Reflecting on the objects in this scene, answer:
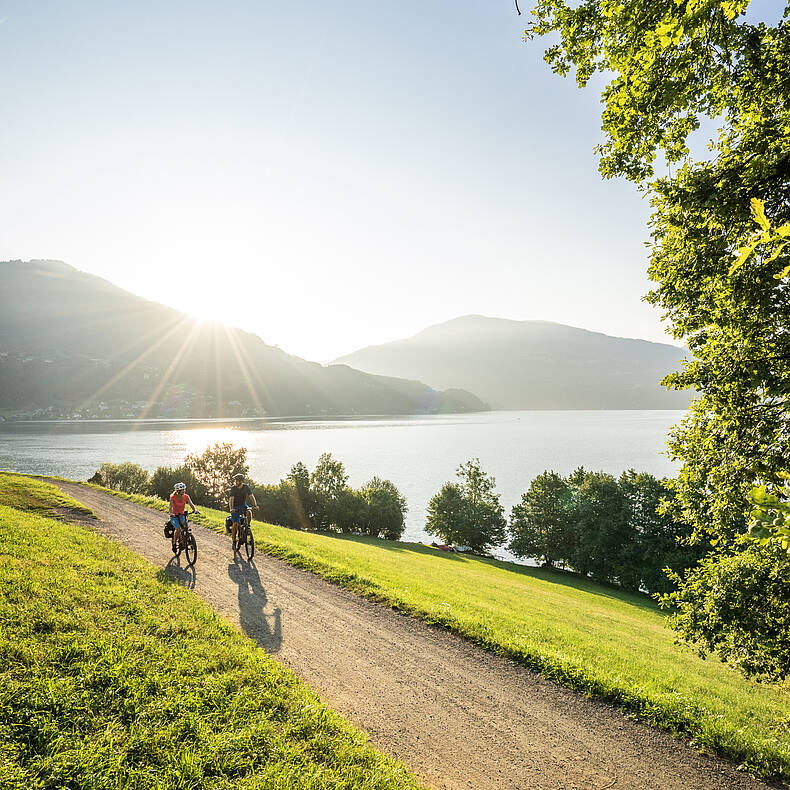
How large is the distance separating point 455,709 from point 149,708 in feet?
14.6

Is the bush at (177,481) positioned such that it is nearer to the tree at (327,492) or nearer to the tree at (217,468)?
the tree at (217,468)

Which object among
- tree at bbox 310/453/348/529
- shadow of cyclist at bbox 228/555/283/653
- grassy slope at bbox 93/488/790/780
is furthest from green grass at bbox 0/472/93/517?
tree at bbox 310/453/348/529

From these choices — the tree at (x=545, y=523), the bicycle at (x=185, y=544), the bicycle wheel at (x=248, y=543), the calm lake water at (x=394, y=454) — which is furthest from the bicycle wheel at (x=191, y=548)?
the calm lake water at (x=394, y=454)

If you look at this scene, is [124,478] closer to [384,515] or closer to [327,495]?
[327,495]

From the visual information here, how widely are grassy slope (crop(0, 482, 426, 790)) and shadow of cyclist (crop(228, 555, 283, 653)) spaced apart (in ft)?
2.55

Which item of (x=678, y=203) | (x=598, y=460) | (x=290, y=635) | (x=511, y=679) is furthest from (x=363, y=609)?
(x=598, y=460)

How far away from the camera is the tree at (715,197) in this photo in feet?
16.9

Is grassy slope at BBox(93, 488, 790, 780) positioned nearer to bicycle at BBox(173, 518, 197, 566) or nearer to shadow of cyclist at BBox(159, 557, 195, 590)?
bicycle at BBox(173, 518, 197, 566)

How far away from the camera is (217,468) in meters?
58.9

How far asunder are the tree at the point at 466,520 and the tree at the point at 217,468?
27095 millimetres

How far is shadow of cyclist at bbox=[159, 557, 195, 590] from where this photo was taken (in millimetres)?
11854

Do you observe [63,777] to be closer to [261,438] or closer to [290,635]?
[290,635]

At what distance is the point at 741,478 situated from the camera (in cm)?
708

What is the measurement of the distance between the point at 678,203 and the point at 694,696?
8.89 meters
